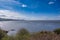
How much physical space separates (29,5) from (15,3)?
0.33 metres

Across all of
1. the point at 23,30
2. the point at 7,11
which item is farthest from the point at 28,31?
the point at 7,11

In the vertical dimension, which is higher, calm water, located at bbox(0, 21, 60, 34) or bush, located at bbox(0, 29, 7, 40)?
calm water, located at bbox(0, 21, 60, 34)

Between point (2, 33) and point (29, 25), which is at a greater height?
point (29, 25)

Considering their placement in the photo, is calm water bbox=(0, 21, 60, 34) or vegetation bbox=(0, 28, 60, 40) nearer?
vegetation bbox=(0, 28, 60, 40)

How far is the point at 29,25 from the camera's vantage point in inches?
133

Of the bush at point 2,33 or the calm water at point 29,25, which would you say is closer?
the bush at point 2,33

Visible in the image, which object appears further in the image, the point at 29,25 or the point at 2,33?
the point at 29,25

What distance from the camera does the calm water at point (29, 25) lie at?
131 inches

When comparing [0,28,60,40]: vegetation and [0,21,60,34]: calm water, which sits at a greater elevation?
[0,21,60,34]: calm water

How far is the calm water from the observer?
3.34m

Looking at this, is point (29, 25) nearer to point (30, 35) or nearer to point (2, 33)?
point (30, 35)

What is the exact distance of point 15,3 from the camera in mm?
3336

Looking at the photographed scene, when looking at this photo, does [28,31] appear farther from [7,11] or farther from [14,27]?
[7,11]

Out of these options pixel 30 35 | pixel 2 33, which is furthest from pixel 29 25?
pixel 2 33
